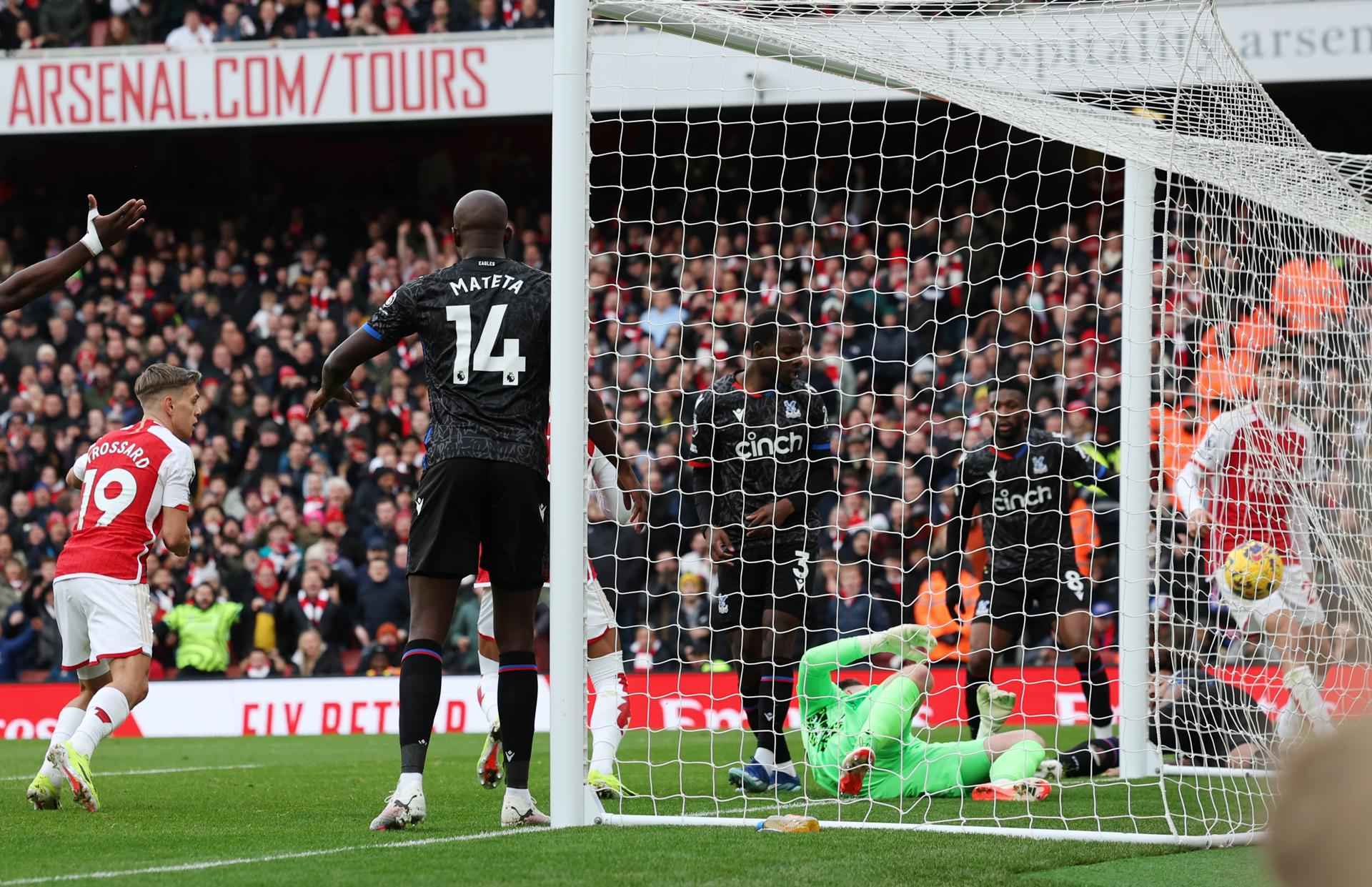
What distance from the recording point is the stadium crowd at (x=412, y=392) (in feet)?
45.0

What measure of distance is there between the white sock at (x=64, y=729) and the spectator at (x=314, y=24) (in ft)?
42.4

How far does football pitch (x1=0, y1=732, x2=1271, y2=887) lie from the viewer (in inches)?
173

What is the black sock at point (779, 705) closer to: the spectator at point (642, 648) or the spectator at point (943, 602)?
the spectator at point (943, 602)

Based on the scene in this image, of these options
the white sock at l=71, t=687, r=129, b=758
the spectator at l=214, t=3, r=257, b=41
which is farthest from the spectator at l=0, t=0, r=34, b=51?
the white sock at l=71, t=687, r=129, b=758

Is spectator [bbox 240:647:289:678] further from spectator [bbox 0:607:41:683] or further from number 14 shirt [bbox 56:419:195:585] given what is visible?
number 14 shirt [bbox 56:419:195:585]

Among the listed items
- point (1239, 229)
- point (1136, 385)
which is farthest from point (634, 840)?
point (1239, 229)

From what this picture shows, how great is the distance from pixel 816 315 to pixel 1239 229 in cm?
906

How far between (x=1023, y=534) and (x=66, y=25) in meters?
15.5

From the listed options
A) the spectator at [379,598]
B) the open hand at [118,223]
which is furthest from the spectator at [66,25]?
the open hand at [118,223]

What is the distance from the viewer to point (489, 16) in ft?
60.5

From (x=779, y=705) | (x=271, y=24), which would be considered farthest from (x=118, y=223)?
(x=271, y=24)

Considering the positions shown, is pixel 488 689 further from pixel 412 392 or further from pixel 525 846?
pixel 412 392

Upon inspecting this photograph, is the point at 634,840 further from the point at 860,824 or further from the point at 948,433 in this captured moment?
the point at 948,433

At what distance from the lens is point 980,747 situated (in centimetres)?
716
